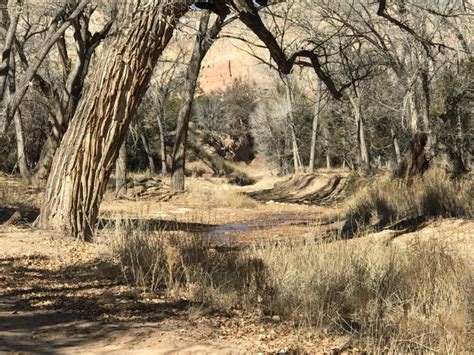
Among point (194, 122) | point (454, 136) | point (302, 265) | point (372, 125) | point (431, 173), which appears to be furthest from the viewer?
point (194, 122)

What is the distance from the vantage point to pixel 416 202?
11.3m

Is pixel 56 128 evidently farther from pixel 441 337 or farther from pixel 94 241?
pixel 441 337

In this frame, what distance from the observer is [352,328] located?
4070 millimetres

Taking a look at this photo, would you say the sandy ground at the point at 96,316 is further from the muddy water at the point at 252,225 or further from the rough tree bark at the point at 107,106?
the muddy water at the point at 252,225

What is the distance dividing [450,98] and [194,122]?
2853 centimetres

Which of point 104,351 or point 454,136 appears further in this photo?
point 454,136

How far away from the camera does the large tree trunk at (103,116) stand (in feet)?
A: 23.3

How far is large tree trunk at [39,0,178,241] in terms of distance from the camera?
23.3ft

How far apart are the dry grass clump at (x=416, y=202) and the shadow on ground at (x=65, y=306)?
5.65 m

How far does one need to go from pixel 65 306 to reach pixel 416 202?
27.0 feet

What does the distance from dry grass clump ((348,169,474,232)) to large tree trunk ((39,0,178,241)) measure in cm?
465

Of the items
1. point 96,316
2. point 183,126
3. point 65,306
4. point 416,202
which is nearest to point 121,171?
point 183,126

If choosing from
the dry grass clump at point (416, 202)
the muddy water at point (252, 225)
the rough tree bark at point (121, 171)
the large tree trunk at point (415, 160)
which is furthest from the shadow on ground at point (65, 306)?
the rough tree bark at point (121, 171)

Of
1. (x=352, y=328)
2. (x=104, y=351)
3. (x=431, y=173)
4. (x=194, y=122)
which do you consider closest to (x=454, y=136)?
(x=431, y=173)
